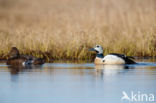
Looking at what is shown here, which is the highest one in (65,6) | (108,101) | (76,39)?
(65,6)

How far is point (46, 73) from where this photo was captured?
1639 cm

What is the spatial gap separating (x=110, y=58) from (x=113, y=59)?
14cm

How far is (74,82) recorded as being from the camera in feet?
47.6

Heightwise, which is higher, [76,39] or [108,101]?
[76,39]

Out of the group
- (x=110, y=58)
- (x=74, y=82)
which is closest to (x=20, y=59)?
(x=110, y=58)

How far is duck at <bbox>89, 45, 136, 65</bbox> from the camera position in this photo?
1934cm

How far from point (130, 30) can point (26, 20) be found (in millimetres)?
17333

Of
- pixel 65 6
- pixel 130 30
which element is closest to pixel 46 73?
pixel 130 30

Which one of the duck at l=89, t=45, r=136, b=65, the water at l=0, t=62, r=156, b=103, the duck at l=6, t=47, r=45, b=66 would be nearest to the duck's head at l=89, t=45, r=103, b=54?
the duck at l=89, t=45, r=136, b=65

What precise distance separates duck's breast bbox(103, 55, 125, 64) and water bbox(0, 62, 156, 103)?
73 cm

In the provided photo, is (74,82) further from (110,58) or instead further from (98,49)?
(98,49)

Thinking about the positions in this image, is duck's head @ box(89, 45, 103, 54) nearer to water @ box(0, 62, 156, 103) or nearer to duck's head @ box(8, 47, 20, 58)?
water @ box(0, 62, 156, 103)

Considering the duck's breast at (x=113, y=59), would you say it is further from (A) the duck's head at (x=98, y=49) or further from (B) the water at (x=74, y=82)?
(B) the water at (x=74, y=82)

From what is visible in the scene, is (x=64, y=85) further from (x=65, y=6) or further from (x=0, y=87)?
(x=65, y=6)
